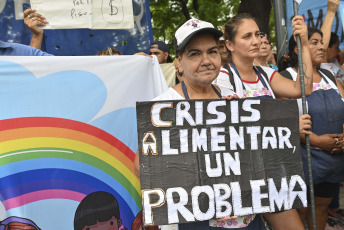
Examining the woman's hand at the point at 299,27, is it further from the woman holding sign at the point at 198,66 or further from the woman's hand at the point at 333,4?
the woman's hand at the point at 333,4

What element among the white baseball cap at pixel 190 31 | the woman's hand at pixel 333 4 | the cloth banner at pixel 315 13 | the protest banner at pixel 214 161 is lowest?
the protest banner at pixel 214 161

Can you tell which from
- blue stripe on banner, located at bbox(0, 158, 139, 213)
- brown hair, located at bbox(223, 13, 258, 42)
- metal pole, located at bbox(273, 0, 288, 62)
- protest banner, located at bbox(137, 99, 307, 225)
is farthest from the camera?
metal pole, located at bbox(273, 0, 288, 62)

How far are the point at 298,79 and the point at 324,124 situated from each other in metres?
0.70

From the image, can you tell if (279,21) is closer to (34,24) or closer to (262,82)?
(262,82)

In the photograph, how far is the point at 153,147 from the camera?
2113 mm

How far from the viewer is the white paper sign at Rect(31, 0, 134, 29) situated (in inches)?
155

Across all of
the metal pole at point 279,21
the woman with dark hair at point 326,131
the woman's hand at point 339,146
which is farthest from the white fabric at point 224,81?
the metal pole at point 279,21

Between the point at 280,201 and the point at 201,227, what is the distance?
446 millimetres

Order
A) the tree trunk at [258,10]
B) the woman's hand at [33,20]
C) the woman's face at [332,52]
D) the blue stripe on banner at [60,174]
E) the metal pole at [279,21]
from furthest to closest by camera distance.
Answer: the tree trunk at [258,10]
the metal pole at [279,21]
the woman's face at [332,52]
the woman's hand at [33,20]
the blue stripe on banner at [60,174]

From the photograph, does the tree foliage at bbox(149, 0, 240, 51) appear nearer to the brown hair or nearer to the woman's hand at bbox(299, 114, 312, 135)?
the brown hair

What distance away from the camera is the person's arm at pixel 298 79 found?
288cm

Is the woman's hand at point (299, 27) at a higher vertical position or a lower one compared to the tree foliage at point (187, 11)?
lower

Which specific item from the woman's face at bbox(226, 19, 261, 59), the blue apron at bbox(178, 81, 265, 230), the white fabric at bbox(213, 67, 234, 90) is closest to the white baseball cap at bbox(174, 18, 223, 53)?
the blue apron at bbox(178, 81, 265, 230)

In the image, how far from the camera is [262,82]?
2959mm
